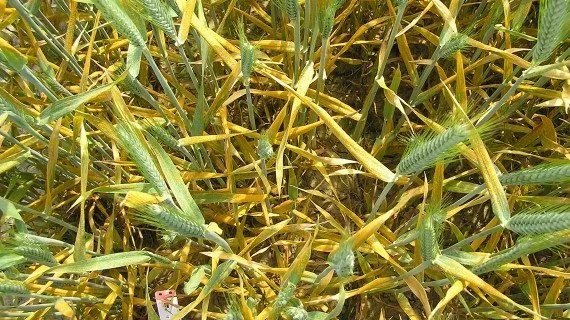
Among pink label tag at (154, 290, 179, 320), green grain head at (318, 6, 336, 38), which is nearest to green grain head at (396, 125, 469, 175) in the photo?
green grain head at (318, 6, 336, 38)

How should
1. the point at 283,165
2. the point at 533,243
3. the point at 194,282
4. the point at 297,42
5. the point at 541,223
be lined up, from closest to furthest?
1. the point at 541,223
2. the point at 533,243
3. the point at 194,282
4. the point at 297,42
5. the point at 283,165

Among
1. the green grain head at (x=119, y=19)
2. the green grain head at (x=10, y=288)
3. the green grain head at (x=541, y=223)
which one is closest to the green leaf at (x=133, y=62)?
the green grain head at (x=119, y=19)

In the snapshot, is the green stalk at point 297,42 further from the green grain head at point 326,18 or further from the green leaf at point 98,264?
the green leaf at point 98,264

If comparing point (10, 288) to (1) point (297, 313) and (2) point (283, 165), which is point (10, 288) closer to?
(1) point (297, 313)

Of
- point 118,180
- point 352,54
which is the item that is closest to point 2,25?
point 118,180

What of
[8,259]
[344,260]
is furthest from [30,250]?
[344,260]
